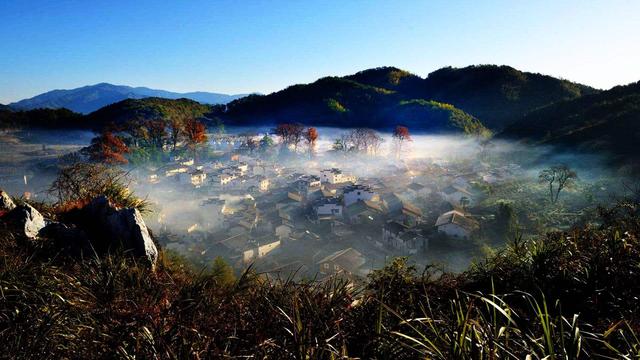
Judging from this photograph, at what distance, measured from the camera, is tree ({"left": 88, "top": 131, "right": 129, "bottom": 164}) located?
2705cm

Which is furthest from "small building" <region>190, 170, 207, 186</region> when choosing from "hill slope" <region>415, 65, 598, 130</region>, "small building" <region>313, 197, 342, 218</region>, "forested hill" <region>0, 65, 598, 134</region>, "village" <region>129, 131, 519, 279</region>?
"hill slope" <region>415, 65, 598, 130</region>

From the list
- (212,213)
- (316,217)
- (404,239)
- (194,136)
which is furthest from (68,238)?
(194,136)

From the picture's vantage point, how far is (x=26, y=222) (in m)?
5.02

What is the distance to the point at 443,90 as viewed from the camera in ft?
298

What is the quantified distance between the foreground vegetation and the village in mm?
3630

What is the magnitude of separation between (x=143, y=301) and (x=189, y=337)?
86cm

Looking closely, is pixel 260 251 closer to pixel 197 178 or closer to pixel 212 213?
pixel 212 213

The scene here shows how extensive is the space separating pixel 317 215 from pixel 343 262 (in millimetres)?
7638

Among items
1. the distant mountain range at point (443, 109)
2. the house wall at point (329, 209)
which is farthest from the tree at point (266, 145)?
the house wall at point (329, 209)

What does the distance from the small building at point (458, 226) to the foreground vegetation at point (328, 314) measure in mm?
12239

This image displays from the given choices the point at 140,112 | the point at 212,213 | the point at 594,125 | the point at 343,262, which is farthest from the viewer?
the point at 140,112

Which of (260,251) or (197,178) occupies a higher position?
(197,178)

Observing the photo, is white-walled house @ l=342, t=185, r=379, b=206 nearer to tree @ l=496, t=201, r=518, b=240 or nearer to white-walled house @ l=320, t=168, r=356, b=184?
white-walled house @ l=320, t=168, r=356, b=184

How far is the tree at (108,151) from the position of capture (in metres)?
27.0
